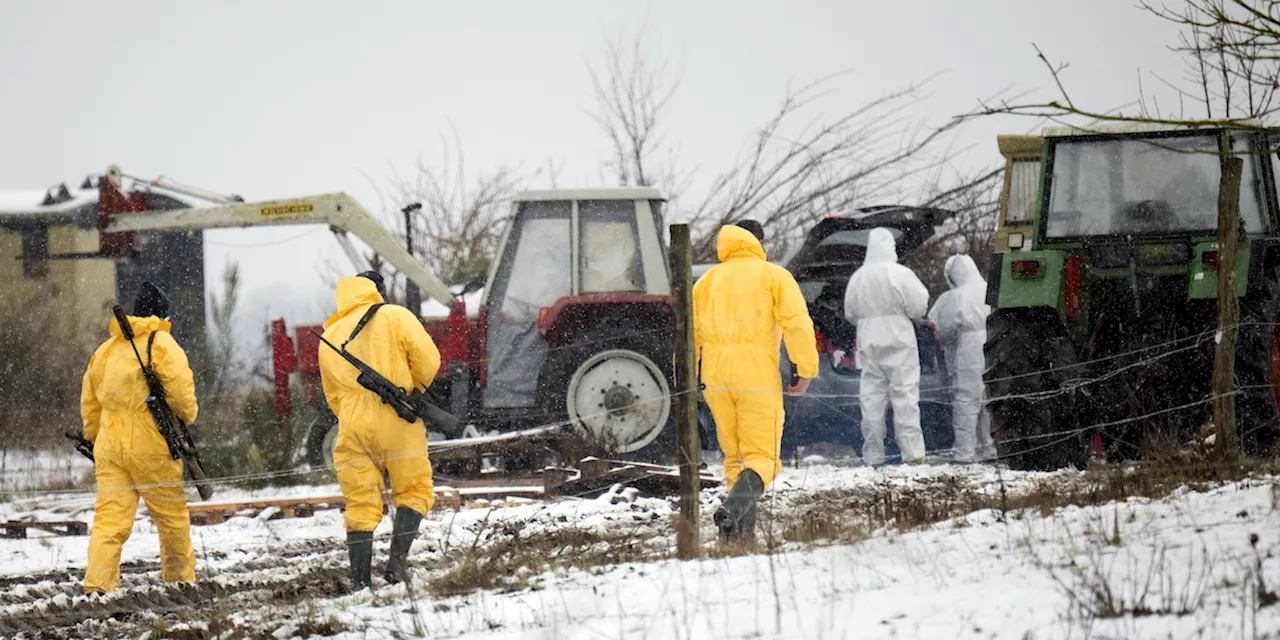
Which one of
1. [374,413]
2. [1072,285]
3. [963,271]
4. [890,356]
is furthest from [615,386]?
[374,413]

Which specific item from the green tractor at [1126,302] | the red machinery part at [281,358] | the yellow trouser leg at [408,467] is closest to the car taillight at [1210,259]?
the green tractor at [1126,302]

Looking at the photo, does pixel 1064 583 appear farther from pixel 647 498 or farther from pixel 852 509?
pixel 647 498

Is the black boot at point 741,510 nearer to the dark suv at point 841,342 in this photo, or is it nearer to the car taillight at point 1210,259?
the car taillight at point 1210,259

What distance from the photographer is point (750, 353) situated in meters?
7.57

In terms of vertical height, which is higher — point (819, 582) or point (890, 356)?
point (890, 356)

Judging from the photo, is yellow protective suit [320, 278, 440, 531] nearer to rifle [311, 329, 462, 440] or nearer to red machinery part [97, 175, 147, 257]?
rifle [311, 329, 462, 440]

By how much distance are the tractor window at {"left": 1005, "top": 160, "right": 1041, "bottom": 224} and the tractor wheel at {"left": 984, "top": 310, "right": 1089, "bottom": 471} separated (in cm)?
314

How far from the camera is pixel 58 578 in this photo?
8539 mm

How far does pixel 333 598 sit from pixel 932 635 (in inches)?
122

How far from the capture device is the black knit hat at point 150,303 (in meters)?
8.06

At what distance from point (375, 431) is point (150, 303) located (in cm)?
161

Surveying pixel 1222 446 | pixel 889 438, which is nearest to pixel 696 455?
pixel 1222 446

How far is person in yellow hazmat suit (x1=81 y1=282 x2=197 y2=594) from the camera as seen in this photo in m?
7.86

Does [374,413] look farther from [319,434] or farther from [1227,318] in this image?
[319,434]
